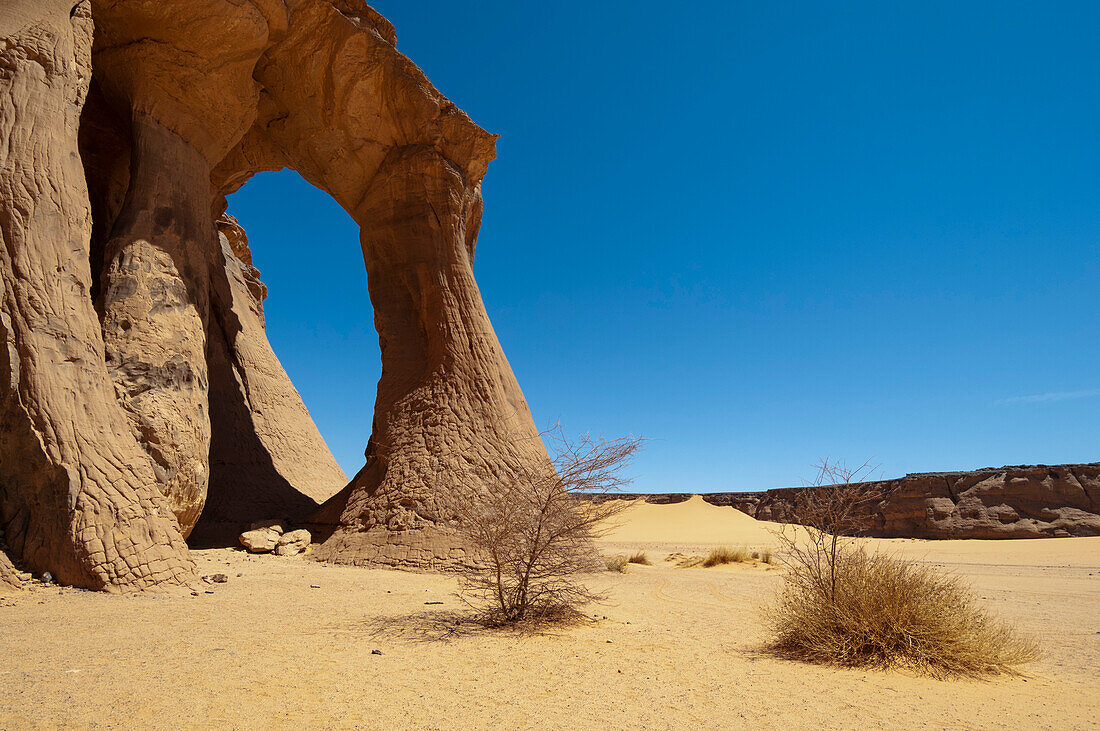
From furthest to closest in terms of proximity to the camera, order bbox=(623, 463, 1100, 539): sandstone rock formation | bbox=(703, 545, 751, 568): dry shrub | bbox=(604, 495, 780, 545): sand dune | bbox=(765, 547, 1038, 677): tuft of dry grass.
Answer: bbox=(604, 495, 780, 545): sand dune, bbox=(623, 463, 1100, 539): sandstone rock formation, bbox=(703, 545, 751, 568): dry shrub, bbox=(765, 547, 1038, 677): tuft of dry grass

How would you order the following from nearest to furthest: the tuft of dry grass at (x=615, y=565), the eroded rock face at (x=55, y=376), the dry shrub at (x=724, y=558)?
the eroded rock face at (x=55, y=376)
the tuft of dry grass at (x=615, y=565)
the dry shrub at (x=724, y=558)

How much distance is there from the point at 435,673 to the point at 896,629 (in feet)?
10.7

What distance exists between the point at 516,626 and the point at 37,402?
5.35m

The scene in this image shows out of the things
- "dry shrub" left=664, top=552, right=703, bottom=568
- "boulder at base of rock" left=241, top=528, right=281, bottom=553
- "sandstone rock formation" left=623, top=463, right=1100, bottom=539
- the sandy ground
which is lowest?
"dry shrub" left=664, top=552, right=703, bottom=568

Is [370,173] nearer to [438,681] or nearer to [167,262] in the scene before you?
[167,262]

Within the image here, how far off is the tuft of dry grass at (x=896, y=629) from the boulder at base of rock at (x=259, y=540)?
811 centimetres

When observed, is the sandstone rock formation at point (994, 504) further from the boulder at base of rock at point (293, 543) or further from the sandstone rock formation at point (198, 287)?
the boulder at base of rock at point (293, 543)

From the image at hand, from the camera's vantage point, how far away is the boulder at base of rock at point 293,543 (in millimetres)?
9814

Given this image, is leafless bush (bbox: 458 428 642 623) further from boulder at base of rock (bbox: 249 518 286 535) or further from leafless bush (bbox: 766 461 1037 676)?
boulder at base of rock (bbox: 249 518 286 535)

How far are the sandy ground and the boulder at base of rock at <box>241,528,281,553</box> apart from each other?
3099 mm

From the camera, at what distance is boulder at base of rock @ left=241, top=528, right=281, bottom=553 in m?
9.74

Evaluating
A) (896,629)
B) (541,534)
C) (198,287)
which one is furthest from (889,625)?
(198,287)

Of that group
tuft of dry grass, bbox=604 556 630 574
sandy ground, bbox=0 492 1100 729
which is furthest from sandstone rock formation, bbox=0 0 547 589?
tuft of dry grass, bbox=604 556 630 574

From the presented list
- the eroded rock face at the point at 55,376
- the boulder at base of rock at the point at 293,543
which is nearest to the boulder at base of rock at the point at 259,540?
the boulder at base of rock at the point at 293,543
